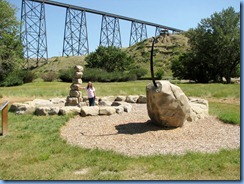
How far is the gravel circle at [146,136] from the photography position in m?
6.34

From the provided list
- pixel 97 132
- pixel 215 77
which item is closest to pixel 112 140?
pixel 97 132

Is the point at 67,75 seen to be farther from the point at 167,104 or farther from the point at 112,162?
the point at 112,162

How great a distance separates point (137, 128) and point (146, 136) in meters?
1.11

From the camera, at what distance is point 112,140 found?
770cm

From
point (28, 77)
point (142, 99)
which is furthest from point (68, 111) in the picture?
point (28, 77)

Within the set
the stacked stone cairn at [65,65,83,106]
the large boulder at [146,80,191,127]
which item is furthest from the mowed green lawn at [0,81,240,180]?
the stacked stone cairn at [65,65,83,106]

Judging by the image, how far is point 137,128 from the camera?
29.5 ft

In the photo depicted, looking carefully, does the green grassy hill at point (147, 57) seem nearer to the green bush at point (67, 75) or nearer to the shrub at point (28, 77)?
the green bush at point (67, 75)

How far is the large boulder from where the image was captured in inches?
309

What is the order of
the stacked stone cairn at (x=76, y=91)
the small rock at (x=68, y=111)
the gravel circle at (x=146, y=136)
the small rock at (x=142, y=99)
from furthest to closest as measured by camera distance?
the small rock at (x=142, y=99), the stacked stone cairn at (x=76, y=91), the small rock at (x=68, y=111), the gravel circle at (x=146, y=136)

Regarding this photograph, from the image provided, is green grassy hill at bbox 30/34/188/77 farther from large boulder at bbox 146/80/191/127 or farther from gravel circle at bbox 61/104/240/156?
large boulder at bbox 146/80/191/127

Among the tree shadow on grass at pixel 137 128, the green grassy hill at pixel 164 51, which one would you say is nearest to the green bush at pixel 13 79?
the green grassy hill at pixel 164 51

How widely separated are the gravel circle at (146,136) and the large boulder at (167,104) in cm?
29

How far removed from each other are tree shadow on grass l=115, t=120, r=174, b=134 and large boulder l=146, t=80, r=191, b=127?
0.34m
